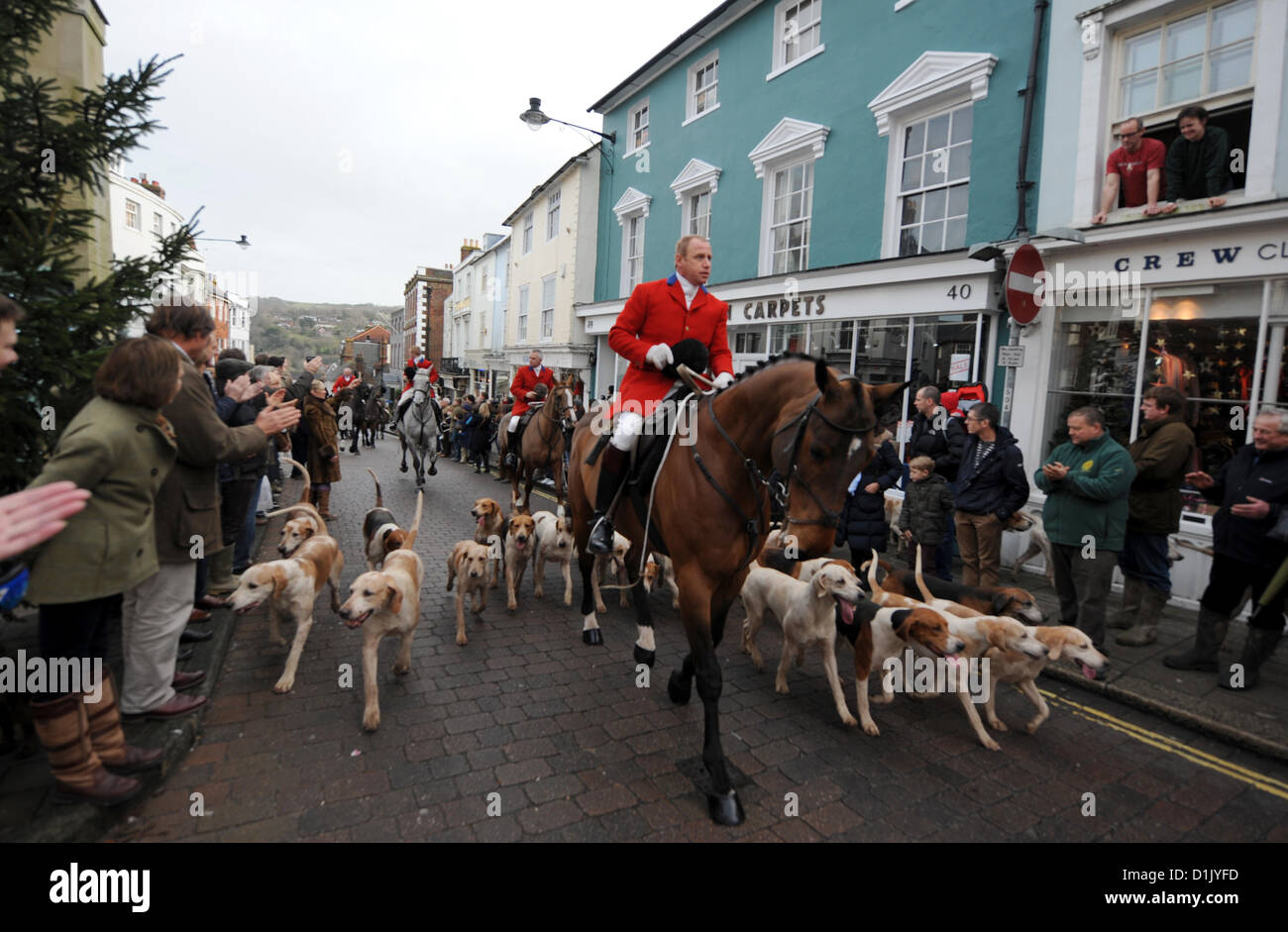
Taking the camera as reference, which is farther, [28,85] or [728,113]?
[728,113]

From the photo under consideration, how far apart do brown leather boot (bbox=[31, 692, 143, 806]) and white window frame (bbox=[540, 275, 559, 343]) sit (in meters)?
21.5

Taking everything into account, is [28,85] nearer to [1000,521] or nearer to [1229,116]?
[1000,521]

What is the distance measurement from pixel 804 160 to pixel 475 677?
39.4 feet

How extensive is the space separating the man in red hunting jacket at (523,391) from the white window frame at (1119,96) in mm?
8820

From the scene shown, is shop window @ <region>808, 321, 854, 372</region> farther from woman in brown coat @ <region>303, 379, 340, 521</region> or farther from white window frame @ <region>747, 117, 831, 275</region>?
woman in brown coat @ <region>303, 379, 340, 521</region>

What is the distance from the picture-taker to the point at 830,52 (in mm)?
11977

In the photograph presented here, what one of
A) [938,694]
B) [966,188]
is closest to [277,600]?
[938,694]

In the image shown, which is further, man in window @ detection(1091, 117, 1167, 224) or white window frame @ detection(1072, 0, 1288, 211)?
man in window @ detection(1091, 117, 1167, 224)

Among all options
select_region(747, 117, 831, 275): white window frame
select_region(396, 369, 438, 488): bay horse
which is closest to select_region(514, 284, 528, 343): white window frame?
select_region(396, 369, 438, 488): bay horse

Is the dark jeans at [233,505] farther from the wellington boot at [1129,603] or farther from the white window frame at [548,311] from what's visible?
the white window frame at [548,311]

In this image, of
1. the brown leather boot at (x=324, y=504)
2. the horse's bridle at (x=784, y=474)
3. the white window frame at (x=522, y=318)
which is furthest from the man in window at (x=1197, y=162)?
the white window frame at (x=522, y=318)

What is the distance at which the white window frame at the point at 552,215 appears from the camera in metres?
23.6

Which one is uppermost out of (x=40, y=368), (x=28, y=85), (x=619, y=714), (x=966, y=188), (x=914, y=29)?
(x=914, y=29)

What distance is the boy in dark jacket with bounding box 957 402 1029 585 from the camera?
267 inches
